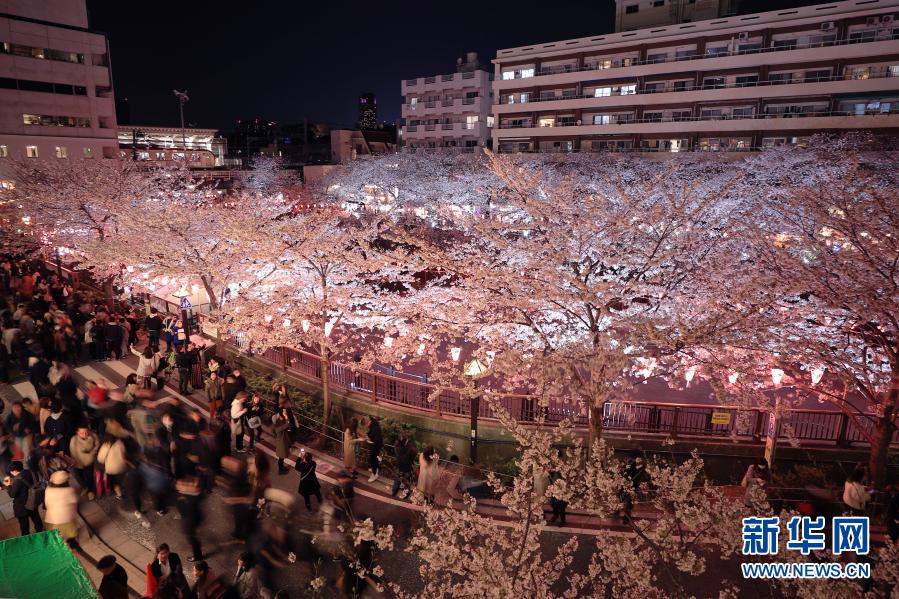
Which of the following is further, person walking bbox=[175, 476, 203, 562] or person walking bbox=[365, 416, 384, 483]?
person walking bbox=[365, 416, 384, 483]

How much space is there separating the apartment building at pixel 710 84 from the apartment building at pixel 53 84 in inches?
1684

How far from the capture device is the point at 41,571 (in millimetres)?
5988

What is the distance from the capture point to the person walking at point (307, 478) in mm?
9484

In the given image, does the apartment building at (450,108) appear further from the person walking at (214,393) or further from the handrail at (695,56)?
the person walking at (214,393)

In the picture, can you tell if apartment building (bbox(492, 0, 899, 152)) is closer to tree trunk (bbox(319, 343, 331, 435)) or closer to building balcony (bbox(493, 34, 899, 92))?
building balcony (bbox(493, 34, 899, 92))

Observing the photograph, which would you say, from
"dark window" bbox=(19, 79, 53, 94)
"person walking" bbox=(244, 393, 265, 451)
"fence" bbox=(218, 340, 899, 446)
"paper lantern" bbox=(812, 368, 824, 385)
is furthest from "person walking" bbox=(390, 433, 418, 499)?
"dark window" bbox=(19, 79, 53, 94)

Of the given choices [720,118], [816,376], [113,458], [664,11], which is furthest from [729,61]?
[113,458]

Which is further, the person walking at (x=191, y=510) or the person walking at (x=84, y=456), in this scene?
the person walking at (x=84, y=456)

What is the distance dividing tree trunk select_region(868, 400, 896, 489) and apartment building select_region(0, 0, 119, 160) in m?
63.6

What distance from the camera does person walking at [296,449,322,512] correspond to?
31.1 feet

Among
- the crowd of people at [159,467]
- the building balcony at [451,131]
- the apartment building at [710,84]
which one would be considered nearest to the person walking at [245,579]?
the crowd of people at [159,467]

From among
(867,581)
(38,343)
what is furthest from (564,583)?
(38,343)

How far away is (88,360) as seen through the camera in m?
16.7

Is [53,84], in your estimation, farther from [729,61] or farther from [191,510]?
[729,61]
